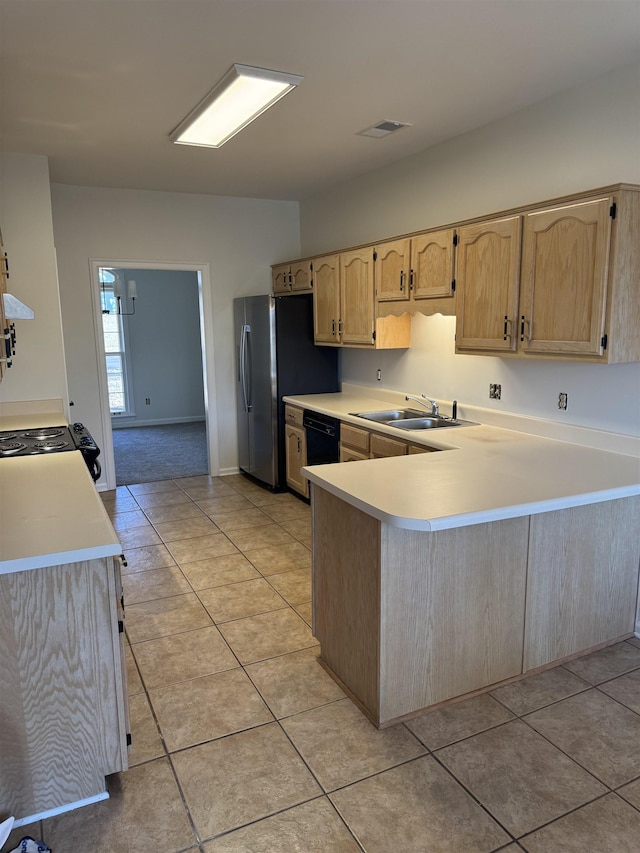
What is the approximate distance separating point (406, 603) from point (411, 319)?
2.64m

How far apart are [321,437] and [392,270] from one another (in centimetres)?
139

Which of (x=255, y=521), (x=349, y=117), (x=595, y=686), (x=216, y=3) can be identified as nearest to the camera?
(x=216, y=3)

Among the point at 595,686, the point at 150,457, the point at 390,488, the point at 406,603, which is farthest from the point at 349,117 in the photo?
the point at 150,457

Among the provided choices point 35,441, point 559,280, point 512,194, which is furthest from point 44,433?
point 512,194

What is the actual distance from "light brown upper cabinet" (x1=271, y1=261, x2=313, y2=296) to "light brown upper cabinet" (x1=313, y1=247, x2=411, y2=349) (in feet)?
0.50

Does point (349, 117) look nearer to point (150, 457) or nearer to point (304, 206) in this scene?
point (304, 206)

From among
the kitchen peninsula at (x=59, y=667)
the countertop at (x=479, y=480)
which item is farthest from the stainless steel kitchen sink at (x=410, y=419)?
the kitchen peninsula at (x=59, y=667)

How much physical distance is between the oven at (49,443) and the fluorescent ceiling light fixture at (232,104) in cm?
191

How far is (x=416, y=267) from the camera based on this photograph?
3.69 metres

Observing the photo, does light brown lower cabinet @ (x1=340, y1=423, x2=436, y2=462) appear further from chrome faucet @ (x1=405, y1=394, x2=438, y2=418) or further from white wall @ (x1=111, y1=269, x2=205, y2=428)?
white wall @ (x1=111, y1=269, x2=205, y2=428)

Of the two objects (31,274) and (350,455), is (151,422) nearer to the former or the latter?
(31,274)

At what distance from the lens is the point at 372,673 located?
2254 mm

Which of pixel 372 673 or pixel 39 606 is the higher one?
pixel 39 606

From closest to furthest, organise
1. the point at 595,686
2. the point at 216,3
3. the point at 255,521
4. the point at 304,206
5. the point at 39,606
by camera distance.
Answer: the point at 39,606 → the point at 216,3 → the point at 595,686 → the point at 255,521 → the point at 304,206
